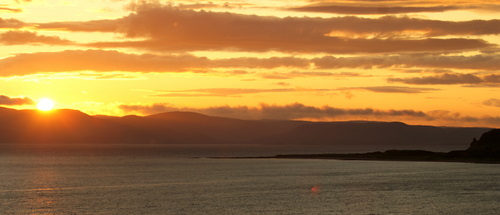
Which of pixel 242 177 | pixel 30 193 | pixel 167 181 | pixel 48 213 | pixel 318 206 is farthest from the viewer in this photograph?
pixel 242 177

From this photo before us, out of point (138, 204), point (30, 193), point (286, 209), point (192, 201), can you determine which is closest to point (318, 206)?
point (286, 209)

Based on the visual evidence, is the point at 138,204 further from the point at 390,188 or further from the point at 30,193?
the point at 390,188

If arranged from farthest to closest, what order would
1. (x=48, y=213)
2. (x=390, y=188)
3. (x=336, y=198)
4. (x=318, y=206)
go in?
(x=390, y=188) → (x=336, y=198) → (x=318, y=206) → (x=48, y=213)

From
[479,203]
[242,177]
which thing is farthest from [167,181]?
[479,203]

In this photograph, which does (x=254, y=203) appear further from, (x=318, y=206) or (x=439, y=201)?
(x=439, y=201)

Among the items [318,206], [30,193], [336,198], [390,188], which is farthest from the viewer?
[390,188]

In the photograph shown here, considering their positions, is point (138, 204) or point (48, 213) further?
point (138, 204)

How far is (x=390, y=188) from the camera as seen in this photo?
11894 centimetres

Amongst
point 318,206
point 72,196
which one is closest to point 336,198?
point 318,206

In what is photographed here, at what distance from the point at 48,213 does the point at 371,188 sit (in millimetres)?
57117

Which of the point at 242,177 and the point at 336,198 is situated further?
the point at 242,177

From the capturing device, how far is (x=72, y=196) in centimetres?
10662

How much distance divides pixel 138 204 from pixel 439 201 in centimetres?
4167

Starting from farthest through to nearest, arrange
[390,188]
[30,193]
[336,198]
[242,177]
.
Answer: [242,177]
[390,188]
[30,193]
[336,198]
